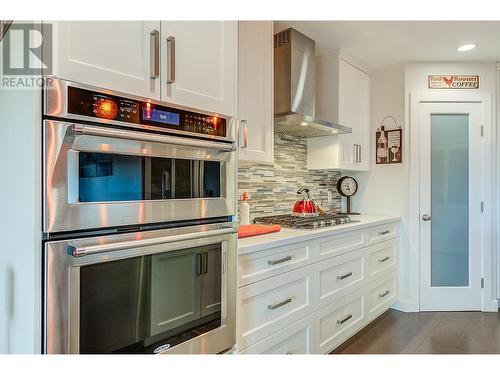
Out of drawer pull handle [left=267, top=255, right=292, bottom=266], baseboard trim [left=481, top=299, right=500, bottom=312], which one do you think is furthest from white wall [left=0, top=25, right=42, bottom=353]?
baseboard trim [left=481, top=299, right=500, bottom=312]

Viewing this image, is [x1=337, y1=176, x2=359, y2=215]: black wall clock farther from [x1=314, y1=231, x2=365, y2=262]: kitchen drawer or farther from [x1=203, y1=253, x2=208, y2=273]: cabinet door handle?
[x1=203, y1=253, x2=208, y2=273]: cabinet door handle

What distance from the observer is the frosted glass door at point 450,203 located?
3330mm

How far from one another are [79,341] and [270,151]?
1.59 meters

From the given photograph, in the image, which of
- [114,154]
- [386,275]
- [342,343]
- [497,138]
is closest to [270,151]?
[114,154]

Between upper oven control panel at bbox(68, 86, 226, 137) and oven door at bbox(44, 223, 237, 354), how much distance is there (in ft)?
1.27

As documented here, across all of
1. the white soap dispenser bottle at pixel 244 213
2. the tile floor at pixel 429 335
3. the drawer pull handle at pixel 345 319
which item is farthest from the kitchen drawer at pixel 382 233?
the white soap dispenser bottle at pixel 244 213

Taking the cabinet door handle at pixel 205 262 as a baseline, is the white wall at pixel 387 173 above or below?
above

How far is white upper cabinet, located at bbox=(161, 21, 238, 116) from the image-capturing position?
1.24 meters

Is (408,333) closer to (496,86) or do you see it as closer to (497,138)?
(497,138)

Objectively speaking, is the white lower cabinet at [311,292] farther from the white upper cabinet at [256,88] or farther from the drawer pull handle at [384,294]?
the white upper cabinet at [256,88]

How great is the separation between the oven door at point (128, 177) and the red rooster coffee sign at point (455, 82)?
279 centimetres

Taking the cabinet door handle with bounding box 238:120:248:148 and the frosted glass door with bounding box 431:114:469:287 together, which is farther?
the frosted glass door with bounding box 431:114:469:287

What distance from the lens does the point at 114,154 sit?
3.56 feet

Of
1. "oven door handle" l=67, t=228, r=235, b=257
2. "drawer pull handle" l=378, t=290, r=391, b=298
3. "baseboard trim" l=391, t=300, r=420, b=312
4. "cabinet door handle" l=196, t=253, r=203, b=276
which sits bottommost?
"baseboard trim" l=391, t=300, r=420, b=312
